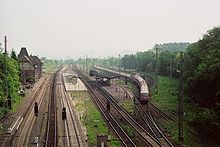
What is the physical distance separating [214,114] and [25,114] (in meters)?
25.8

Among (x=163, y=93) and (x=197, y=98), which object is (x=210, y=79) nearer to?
(x=197, y=98)

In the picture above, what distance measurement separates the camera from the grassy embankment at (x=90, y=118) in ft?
117

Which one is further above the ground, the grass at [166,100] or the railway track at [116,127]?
the grass at [166,100]

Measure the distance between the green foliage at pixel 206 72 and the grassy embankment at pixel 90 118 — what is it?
445 inches

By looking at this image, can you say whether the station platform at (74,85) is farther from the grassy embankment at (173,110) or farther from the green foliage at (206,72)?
the green foliage at (206,72)

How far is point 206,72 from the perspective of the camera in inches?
1575

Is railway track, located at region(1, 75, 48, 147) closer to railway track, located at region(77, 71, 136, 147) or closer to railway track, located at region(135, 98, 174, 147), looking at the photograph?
railway track, located at region(77, 71, 136, 147)

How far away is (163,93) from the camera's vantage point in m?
72.5

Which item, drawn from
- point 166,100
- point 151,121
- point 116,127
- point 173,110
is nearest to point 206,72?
point 151,121

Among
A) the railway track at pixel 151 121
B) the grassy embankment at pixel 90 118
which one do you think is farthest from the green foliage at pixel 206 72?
the grassy embankment at pixel 90 118

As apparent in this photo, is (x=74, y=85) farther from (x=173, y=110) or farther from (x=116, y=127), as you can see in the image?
(x=116, y=127)

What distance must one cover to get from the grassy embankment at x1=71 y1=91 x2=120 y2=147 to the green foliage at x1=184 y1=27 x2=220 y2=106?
1129 cm

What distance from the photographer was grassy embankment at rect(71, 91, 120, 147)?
117 feet

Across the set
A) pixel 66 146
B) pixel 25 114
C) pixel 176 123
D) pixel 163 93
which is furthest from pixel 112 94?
pixel 66 146
